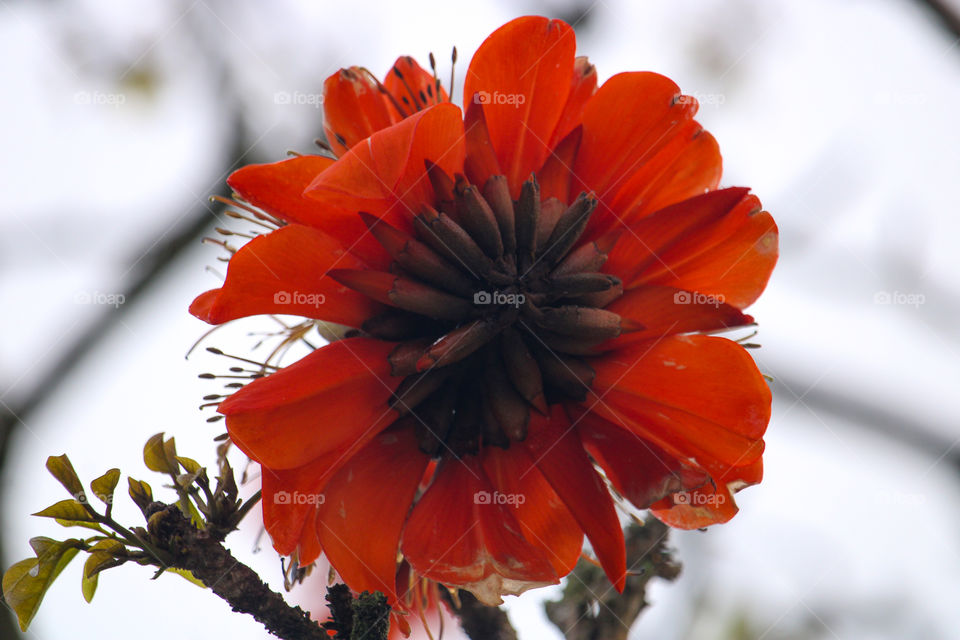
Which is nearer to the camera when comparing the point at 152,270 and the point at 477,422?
the point at 477,422

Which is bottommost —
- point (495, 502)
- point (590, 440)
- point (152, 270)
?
point (152, 270)

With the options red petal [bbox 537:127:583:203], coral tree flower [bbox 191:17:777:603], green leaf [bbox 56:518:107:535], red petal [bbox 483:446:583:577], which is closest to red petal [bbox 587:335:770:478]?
coral tree flower [bbox 191:17:777:603]

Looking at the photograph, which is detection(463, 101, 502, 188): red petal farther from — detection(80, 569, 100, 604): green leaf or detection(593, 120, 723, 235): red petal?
detection(80, 569, 100, 604): green leaf

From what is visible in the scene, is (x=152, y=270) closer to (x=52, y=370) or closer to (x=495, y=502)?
(x=52, y=370)

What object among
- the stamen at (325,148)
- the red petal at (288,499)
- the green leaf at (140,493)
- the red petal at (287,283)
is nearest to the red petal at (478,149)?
the red petal at (287,283)

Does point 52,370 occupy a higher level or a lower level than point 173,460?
lower

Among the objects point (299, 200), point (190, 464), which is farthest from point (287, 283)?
point (190, 464)

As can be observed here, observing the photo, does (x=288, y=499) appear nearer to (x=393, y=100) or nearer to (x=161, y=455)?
(x=161, y=455)

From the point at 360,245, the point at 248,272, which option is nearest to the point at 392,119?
the point at 360,245
